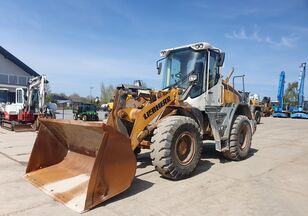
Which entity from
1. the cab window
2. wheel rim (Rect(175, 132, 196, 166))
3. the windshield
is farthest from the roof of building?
wheel rim (Rect(175, 132, 196, 166))

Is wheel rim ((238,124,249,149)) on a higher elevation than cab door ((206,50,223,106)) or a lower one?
lower

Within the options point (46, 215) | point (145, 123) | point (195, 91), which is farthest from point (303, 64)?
point (46, 215)

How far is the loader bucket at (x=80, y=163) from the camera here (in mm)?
4164

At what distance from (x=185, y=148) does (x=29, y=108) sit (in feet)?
44.1

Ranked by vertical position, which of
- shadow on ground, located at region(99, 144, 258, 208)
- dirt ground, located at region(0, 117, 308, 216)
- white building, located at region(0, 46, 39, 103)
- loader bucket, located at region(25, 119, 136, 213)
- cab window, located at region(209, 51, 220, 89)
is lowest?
dirt ground, located at region(0, 117, 308, 216)

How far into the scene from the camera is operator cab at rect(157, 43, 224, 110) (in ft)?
22.2

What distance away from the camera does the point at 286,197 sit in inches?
184

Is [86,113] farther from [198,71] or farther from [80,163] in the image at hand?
[80,163]

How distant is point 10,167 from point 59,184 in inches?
94.0

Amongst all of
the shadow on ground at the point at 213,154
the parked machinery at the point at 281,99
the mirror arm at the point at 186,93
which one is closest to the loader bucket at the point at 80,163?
the mirror arm at the point at 186,93

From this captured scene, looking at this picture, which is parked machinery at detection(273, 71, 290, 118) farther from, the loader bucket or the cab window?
the loader bucket

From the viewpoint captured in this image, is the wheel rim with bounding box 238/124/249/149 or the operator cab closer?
the operator cab

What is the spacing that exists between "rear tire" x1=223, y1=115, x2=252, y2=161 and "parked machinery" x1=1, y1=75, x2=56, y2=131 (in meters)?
11.4

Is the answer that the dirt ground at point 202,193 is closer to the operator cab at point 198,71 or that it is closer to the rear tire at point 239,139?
the rear tire at point 239,139
